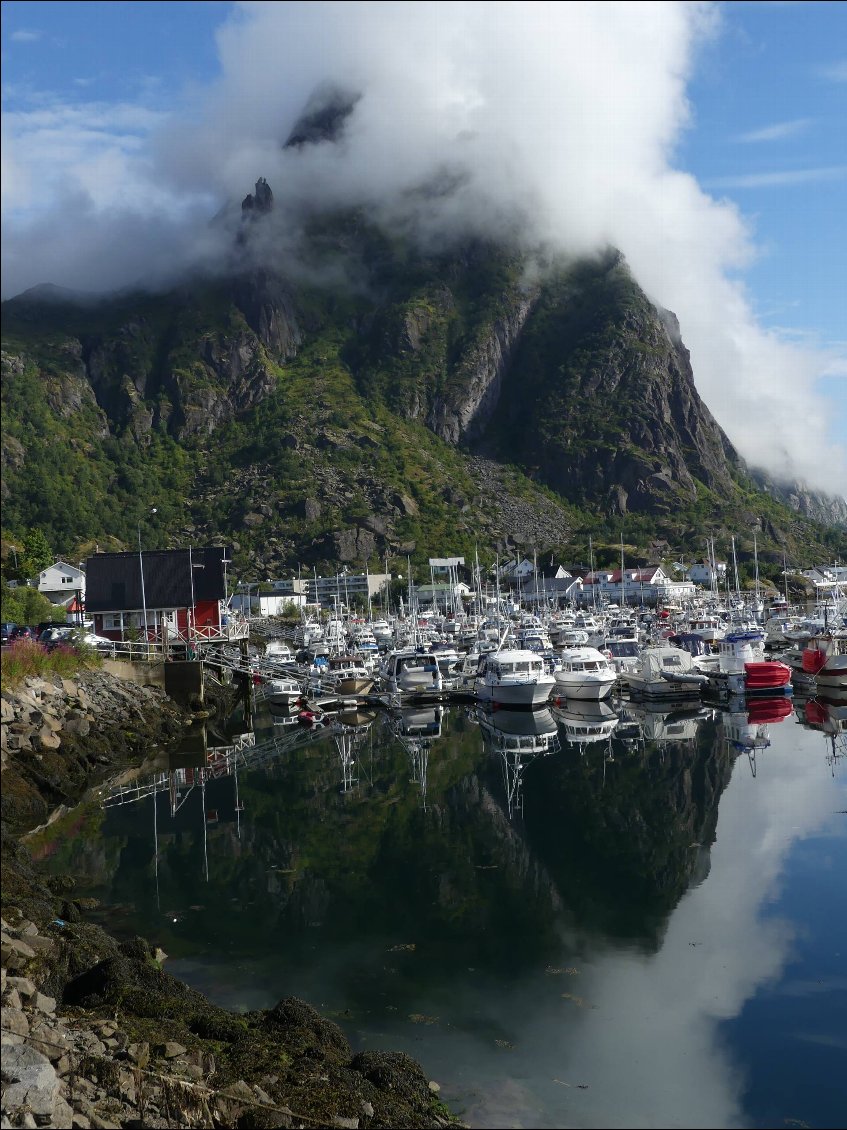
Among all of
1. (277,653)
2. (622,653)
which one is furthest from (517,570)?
(622,653)

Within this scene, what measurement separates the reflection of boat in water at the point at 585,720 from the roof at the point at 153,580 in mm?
25919

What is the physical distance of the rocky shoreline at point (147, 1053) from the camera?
12992mm

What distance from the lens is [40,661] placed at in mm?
48094

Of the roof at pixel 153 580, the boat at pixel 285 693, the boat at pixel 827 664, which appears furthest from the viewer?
the roof at pixel 153 580

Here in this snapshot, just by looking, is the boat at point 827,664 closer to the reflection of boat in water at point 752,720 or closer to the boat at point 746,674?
the boat at point 746,674

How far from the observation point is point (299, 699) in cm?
6494

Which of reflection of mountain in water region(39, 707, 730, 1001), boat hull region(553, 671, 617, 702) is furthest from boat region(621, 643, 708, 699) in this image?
reflection of mountain in water region(39, 707, 730, 1001)

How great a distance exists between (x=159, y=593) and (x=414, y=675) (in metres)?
18.9

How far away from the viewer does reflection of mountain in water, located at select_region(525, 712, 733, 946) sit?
84.3ft

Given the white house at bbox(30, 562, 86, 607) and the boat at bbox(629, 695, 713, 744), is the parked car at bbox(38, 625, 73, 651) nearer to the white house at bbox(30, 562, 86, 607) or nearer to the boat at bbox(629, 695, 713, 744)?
the boat at bbox(629, 695, 713, 744)

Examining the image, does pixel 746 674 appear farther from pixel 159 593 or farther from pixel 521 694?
pixel 159 593

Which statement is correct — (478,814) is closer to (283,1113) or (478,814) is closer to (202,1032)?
(202,1032)

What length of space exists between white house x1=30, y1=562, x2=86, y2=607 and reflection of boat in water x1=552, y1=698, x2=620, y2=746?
71.8m

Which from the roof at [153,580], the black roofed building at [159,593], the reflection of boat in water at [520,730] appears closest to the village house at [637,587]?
the black roofed building at [159,593]
